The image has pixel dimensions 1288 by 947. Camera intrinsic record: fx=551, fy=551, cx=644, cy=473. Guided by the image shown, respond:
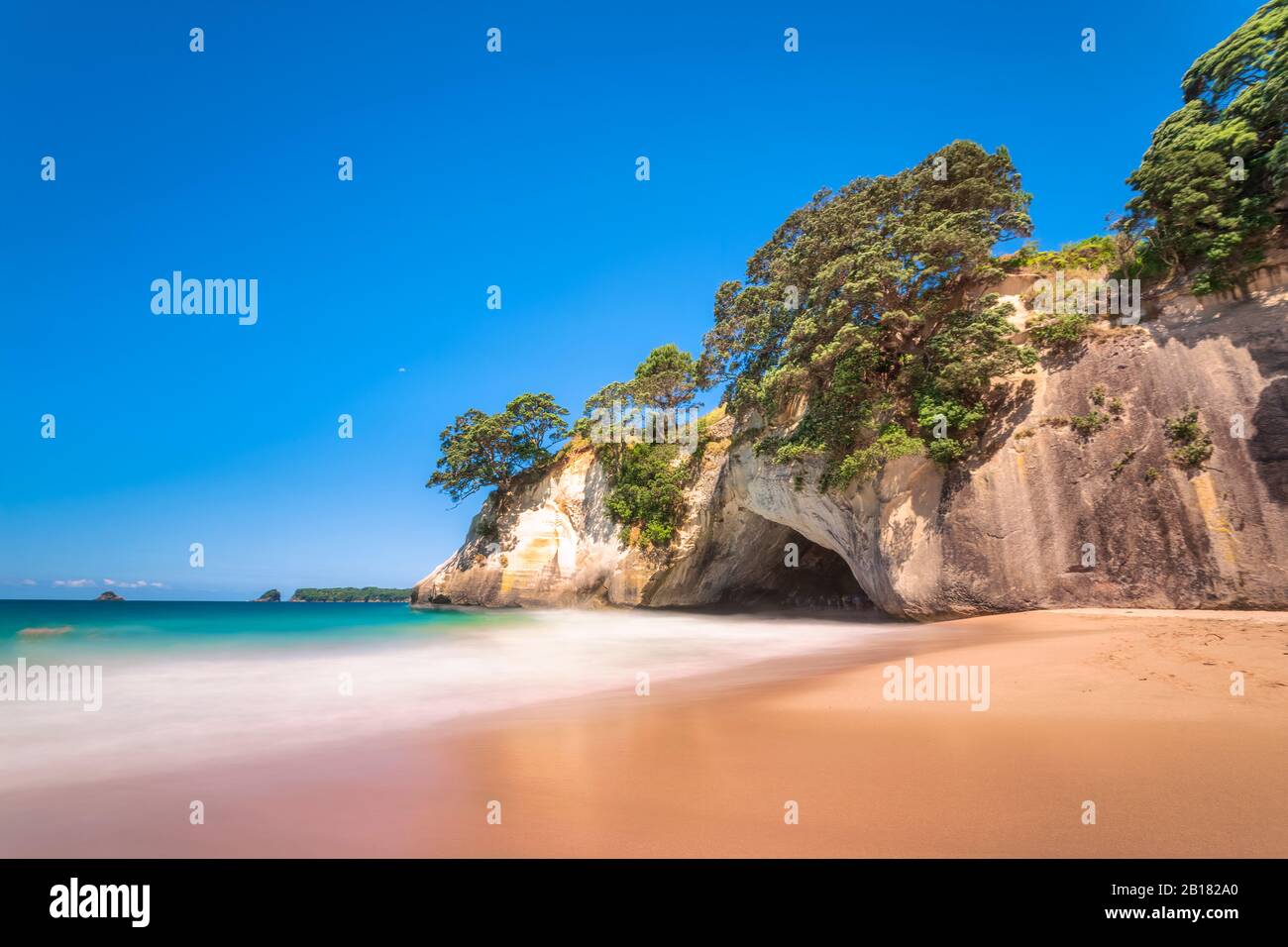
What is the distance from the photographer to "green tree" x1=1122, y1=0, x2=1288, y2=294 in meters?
11.1

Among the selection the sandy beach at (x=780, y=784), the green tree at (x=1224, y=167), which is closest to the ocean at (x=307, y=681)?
the sandy beach at (x=780, y=784)

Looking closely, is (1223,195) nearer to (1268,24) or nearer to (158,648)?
(1268,24)

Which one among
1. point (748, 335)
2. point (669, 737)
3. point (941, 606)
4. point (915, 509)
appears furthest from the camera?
point (748, 335)

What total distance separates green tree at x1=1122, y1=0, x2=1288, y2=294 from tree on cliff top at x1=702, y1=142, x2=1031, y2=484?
2.92 metres

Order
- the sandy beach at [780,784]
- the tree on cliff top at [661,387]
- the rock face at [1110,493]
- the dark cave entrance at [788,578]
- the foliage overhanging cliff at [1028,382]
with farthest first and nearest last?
1. the tree on cliff top at [661,387]
2. the dark cave entrance at [788,578]
3. the foliage overhanging cliff at [1028,382]
4. the rock face at [1110,493]
5. the sandy beach at [780,784]

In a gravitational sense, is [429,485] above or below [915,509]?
above

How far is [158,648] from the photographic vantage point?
1458 centimetres

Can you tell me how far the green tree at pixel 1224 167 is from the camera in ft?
36.4

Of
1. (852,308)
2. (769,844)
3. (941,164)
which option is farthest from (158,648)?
(941,164)

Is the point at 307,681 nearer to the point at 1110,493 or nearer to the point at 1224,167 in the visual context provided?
the point at 1110,493

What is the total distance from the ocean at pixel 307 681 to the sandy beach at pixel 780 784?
857mm

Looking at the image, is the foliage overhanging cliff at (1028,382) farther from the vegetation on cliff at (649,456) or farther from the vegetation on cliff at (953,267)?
the vegetation on cliff at (649,456)

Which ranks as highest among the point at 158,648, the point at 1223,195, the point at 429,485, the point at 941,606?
the point at 1223,195

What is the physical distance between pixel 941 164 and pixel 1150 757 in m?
16.4
